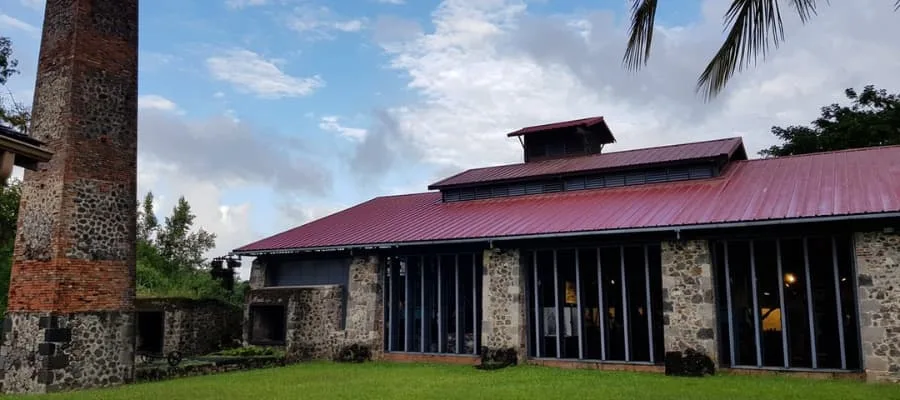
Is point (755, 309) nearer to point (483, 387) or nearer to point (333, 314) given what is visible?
point (483, 387)

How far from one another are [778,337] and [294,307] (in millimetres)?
12834

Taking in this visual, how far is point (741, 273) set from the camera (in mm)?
15305

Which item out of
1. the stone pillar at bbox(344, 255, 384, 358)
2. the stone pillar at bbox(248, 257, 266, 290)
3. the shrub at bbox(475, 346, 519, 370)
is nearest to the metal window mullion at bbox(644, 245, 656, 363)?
the shrub at bbox(475, 346, 519, 370)

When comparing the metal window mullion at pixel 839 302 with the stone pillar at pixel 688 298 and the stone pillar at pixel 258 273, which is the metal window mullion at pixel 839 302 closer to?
the stone pillar at pixel 688 298

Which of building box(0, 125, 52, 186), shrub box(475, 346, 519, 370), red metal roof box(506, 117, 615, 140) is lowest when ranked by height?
shrub box(475, 346, 519, 370)

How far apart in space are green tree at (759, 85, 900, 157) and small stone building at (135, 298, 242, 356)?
23831 mm

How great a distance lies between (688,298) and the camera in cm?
1462

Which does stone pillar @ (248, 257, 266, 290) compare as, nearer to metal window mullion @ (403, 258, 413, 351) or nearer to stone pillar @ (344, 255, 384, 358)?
stone pillar @ (344, 255, 384, 358)

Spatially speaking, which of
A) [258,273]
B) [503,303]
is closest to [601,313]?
[503,303]

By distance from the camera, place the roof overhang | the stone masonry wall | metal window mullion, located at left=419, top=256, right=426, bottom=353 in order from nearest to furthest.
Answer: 1. the roof overhang
2. metal window mullion, located at left=419, top=256, right=426, bottom=353
3. the stone masonry wall

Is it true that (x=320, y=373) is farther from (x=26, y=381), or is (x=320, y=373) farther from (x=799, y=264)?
(x=799, y=264)

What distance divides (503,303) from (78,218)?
32.8 ft

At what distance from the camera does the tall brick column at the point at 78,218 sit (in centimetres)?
1405

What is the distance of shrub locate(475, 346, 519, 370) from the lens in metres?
16.4
